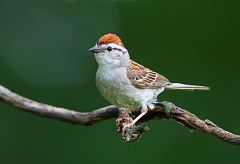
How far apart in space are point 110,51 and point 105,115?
33.4 inches

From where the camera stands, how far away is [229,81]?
245 inches

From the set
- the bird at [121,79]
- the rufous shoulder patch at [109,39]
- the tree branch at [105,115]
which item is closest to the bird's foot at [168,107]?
the tree branch at [105,115]

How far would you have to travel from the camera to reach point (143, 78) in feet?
16.8

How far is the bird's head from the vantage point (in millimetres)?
4801

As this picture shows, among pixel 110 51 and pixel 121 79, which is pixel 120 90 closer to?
Answer: pixel 121 79

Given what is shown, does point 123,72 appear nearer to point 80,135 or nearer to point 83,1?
point 80,135

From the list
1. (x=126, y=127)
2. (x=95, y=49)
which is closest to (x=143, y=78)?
(x=95, y=49)

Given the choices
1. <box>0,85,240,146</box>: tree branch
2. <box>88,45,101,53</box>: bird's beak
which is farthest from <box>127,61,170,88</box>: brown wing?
<box>0,85,240,146</box>: tree branch

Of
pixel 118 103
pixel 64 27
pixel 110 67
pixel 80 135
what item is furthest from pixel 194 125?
pixel 64 27

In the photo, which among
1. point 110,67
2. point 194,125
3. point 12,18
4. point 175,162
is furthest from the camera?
point 12,18

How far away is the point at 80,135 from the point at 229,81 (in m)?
1.50

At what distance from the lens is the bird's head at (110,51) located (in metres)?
4.80

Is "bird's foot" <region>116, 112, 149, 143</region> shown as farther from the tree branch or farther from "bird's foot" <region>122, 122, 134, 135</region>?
the tree branch

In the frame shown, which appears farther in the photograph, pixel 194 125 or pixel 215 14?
pixel 215 14
